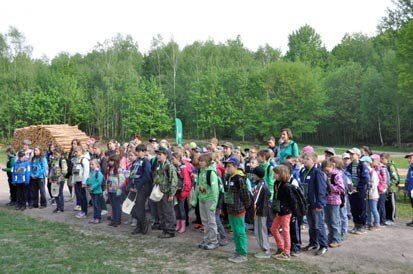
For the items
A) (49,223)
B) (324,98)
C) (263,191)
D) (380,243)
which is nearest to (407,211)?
(380,243)

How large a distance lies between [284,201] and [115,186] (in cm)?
412

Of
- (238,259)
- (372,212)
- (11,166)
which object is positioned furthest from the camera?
(11,166)

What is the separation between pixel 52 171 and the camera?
437 inches

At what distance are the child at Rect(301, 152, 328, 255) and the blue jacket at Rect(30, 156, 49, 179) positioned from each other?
290 inches

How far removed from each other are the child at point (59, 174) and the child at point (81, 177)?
0.59 m

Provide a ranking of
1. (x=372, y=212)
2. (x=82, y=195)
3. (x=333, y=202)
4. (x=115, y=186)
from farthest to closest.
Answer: (x=82, y=195) < (x=115, y=186) < (x=372, y=212) < (x=333, y=202)

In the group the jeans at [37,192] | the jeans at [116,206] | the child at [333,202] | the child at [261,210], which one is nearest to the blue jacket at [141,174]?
the jeans at [116,206]

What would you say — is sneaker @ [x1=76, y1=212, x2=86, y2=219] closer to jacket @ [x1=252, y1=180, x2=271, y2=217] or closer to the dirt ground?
the dirt ground

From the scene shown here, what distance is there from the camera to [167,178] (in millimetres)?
8023

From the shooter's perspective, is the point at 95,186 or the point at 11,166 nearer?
the point at 95,186

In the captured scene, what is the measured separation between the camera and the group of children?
22.1ft

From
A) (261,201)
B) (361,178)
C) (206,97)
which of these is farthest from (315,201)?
(206,97)

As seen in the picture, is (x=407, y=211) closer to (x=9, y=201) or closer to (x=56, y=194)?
(x=56, y=194)

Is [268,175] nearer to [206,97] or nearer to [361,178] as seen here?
[361,178]
